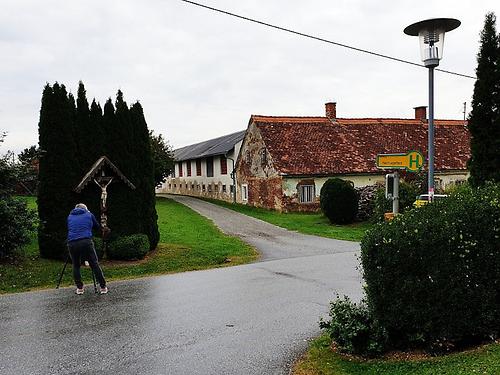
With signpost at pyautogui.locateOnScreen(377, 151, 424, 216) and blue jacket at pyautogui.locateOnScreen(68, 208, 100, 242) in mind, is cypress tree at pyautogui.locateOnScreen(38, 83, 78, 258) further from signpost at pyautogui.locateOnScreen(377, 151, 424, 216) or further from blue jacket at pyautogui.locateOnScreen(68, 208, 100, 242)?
signpost at pyautogui.locateOnScreen(377, 151, 424, 216)

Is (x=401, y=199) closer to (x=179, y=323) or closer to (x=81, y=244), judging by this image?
(x=81, y=244)

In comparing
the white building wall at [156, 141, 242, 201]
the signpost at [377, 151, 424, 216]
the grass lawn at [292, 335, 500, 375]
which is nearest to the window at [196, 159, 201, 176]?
the white building wall at [156, 141, 242, 201]

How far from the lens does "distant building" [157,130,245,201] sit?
36.8 m

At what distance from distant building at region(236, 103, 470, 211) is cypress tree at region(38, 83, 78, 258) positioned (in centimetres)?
1650

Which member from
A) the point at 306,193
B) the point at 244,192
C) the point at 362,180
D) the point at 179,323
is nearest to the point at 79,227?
the point at 179,323

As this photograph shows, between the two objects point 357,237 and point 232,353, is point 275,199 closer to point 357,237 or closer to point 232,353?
point 357,237

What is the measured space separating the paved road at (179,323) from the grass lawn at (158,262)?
104 cm

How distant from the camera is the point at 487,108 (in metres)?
12.2

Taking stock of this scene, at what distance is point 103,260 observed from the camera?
1277cm

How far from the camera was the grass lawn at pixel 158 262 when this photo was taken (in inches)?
421

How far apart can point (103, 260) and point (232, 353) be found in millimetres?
8031

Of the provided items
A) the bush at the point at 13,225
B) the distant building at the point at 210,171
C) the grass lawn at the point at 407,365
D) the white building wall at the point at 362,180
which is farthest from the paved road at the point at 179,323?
the distant building at the point at 210,171

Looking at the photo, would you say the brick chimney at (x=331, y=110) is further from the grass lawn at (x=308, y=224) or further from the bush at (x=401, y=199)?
the bush at (x=401, y=199)

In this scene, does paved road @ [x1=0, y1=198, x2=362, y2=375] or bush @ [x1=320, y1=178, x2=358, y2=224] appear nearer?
paved road @ [x1=0, y1=198, x2=362, y2=375]
